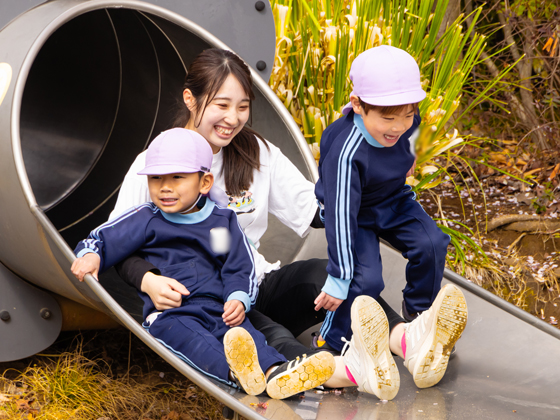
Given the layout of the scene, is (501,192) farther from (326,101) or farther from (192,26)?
(192,26)

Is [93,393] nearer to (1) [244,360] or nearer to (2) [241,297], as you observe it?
(2) [241,297]

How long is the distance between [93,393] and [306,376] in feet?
3.62

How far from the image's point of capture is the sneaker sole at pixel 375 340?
4.99 ft

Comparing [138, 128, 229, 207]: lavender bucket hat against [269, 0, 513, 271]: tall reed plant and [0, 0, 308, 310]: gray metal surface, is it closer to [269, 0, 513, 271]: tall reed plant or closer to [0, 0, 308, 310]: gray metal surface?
[0, 0, 308, 310]: gray metal surface

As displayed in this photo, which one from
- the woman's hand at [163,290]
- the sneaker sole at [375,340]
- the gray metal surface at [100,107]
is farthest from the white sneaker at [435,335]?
the gray metal surface at [100,107]

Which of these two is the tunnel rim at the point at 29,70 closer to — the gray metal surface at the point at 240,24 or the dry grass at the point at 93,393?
the gray metal surface at the point at 240,24

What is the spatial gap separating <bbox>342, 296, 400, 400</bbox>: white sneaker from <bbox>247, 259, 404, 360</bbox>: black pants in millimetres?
281

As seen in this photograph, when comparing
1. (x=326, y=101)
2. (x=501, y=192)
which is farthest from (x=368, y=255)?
(x=501, y=192)

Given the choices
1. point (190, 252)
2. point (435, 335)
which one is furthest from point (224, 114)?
point (435, 335)

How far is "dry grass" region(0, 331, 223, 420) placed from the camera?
2.18 m

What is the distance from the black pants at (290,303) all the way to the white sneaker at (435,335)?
175mm

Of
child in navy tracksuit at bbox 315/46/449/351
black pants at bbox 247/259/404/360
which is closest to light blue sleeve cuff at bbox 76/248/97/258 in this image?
black pants at bbox 247/259/404/360

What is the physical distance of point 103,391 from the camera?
7.45ft

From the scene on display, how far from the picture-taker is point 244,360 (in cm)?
152
